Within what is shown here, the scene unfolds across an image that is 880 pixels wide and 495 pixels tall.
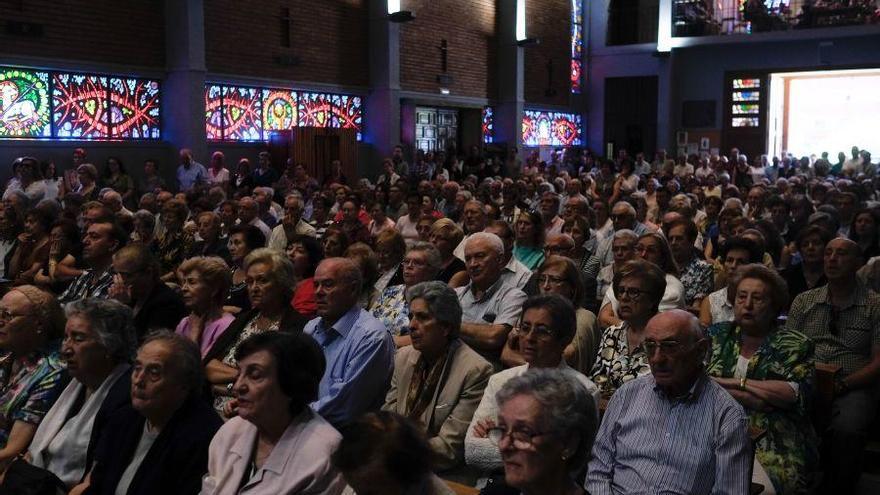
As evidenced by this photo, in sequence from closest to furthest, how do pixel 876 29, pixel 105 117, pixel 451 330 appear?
pixel 451 330
pixel 105 117
pixel 876 29

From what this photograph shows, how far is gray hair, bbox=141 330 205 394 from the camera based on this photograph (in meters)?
3.21

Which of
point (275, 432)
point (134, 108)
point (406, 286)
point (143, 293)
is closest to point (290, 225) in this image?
point (406, 286)

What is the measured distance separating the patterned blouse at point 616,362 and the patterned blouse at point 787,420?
1.46ft

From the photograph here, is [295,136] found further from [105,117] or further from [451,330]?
[451,330]

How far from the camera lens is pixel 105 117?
13.1 m

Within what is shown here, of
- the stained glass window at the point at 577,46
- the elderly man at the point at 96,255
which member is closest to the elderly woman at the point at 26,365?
the elderly man at the point at 96,255

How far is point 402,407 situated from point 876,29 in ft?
67.6

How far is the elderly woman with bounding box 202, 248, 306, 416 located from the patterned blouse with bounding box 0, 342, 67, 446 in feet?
2.40

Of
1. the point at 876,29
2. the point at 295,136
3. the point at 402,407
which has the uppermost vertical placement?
the point at 876,29

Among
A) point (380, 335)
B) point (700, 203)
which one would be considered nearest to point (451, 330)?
point (380, 335)

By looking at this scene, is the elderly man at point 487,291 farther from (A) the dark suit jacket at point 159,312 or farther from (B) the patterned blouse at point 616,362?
(A) the dark suit jacket at point 159,312

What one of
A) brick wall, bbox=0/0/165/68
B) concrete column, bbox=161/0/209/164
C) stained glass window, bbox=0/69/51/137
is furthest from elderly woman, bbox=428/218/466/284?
concrete column, bbox=161/0/209/164

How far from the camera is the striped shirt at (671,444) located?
2.96m

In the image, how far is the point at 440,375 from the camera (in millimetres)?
3787
